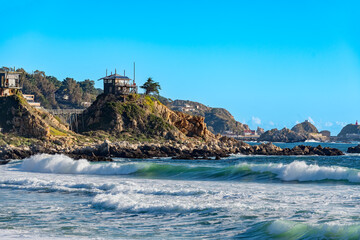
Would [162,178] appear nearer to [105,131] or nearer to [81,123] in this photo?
[105,131]

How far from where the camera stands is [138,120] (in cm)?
7800

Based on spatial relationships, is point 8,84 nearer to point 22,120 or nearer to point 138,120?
point 22,120

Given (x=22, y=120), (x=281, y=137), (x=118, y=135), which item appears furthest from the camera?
(x=281, y=137)

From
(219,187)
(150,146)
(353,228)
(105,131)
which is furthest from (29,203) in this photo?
(105,131)

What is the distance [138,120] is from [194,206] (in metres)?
57.1

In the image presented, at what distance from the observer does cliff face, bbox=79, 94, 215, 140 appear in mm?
76625

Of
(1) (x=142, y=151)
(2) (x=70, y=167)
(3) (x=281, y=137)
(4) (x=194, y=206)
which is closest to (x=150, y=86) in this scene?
(1) (x=142, y=151)

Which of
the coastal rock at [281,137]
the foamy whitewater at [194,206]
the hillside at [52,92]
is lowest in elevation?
the foamy whitewater at [194,206]

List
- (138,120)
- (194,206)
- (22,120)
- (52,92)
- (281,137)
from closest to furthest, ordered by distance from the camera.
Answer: (194,206) < (22,120) < (138,120) < (52,92) < (281,137)

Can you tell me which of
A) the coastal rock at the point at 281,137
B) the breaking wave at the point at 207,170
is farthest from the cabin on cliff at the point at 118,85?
the coastal rock at the point at 281,137

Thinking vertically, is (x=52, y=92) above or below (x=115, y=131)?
above

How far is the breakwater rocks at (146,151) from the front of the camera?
2169 inches

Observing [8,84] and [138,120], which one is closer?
[8,84]

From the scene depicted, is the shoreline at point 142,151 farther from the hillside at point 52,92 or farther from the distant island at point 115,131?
the hillside at point 52,92
